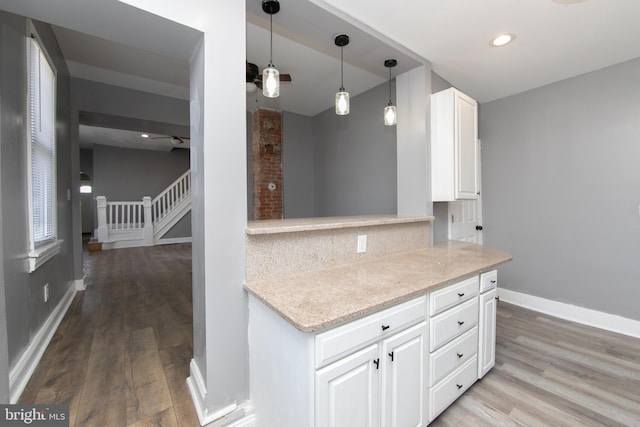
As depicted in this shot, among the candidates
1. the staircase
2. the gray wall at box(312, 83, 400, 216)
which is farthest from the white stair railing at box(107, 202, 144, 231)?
the gray wall at box(312, 83, 400, 216)

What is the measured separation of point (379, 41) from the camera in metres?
2.09

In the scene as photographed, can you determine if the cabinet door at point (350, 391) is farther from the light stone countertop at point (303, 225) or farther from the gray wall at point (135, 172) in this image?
the gray wall at point (135, 172)

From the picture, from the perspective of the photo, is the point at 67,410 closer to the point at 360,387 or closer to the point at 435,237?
the point at 360,387

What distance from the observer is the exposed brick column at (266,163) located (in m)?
3.87

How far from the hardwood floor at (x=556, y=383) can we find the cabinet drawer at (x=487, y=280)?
697 mm

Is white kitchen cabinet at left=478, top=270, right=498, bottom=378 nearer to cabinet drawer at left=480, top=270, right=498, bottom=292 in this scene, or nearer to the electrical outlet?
cabinet drawer at left=480, top=270, right=498, bottom=292

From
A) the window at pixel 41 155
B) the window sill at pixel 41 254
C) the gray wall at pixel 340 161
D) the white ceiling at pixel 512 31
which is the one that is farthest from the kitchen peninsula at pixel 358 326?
the window at pixel 41 155

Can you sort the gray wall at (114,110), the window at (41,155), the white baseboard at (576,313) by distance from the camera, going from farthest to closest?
the gray wall at (114,110), the white baseboard at (576,313), the window at (41,155)

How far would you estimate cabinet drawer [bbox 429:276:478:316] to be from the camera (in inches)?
59.1

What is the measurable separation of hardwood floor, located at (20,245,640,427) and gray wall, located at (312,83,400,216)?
200 cm

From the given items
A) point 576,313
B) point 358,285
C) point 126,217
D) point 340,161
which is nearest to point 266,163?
point 340,161

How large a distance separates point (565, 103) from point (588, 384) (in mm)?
2782

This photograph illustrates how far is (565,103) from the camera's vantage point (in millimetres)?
2936

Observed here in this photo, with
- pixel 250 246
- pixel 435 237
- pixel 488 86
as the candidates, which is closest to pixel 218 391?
pixel 250 246
